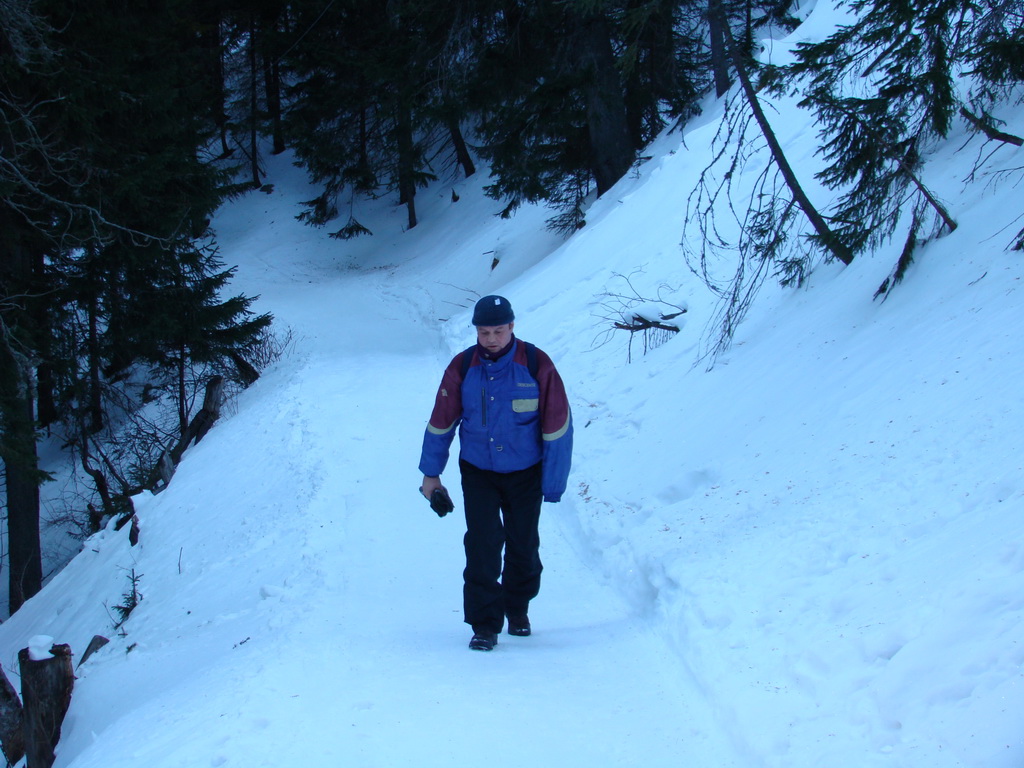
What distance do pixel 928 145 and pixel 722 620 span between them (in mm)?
6752

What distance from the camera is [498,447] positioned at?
411 cm

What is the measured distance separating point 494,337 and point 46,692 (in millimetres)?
4328

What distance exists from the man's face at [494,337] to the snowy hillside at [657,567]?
1571mm

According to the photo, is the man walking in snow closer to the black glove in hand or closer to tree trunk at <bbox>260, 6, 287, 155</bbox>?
the black glove in hand

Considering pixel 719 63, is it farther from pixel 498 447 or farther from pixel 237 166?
pixel 498 447

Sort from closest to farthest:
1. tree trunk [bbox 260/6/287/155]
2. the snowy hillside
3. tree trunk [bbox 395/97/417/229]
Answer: the snowy hillside, tree trunk [bbox 395/97/417/229], tree trunk [bbox 260/6/287/155]

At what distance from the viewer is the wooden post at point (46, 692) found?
5.57m

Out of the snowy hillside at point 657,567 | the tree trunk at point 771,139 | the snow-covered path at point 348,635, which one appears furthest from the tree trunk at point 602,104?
the tree trunk at point 771,139

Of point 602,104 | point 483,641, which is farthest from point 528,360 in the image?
point 602,104

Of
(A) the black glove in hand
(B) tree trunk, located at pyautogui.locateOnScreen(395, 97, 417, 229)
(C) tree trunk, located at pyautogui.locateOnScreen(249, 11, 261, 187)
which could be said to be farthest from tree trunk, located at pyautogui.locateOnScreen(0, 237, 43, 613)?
(C) tree trunk, located at pyautogui.locateOnScreen(249, 11, 261, 187)

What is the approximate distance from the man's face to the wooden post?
13.6 feet

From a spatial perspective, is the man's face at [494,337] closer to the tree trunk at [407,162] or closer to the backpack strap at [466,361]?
the backpack strap at [466,361]

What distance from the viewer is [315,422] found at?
9.37 meters

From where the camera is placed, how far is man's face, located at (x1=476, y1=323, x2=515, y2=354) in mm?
3967
